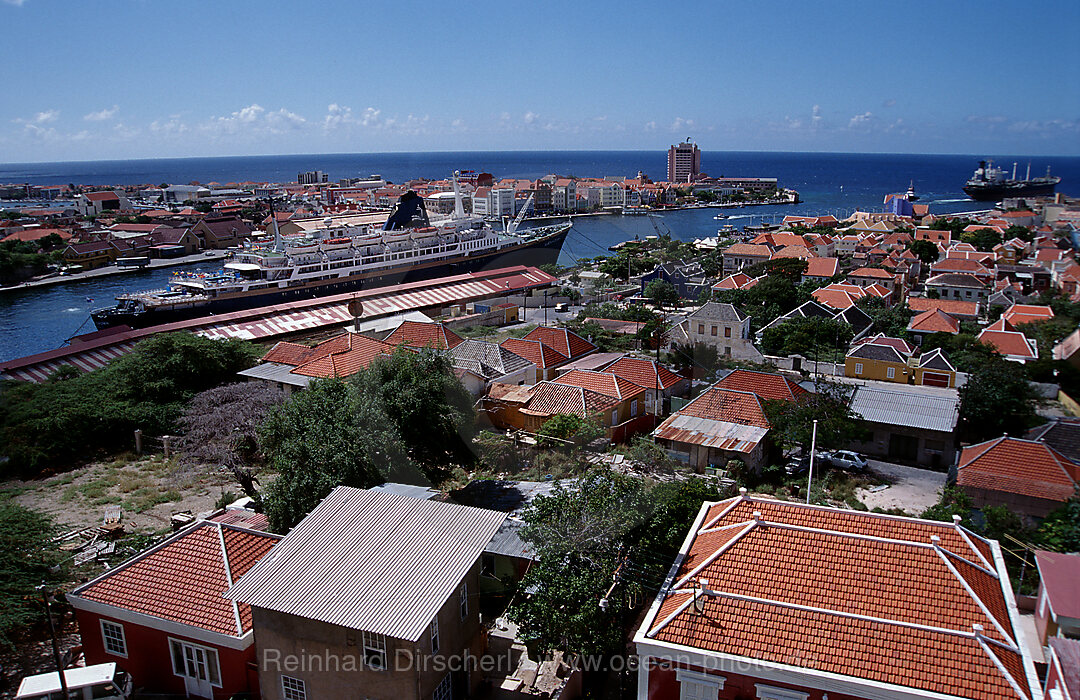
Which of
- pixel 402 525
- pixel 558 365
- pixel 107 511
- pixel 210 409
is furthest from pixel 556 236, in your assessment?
pixel 402 525

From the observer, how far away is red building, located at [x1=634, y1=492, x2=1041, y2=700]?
401 cm

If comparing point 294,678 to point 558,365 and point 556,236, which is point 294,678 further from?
point 556,236

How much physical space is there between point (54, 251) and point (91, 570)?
39.1m

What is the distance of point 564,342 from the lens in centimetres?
1461

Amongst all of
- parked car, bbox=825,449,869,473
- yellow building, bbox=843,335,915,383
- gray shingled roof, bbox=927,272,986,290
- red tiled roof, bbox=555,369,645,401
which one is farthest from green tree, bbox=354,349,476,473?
gray shingled roof, bbox=927,272,986,290

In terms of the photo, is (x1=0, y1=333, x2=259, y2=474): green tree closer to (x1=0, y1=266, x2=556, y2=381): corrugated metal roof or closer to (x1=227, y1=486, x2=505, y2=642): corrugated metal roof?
(x1=0, y1=266, x2=556, y2=381): corrugated metal roof

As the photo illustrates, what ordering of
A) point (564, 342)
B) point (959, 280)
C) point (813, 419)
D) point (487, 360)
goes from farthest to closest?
point (959, 280) → point (564, 342) → point (487, 360) → point (813, 419)

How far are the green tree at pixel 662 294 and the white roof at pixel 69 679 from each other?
19.9 m

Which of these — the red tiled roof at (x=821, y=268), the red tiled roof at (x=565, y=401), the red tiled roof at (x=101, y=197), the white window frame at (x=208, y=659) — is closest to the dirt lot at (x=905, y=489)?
the red tiled roof at (x=565, y=401)

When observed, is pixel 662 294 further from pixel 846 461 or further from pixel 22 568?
pixel 22 568

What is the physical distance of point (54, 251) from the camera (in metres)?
38.3

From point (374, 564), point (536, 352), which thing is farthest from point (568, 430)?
point (374, 564)

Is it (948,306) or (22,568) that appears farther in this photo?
(948,306)

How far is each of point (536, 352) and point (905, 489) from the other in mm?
6848
